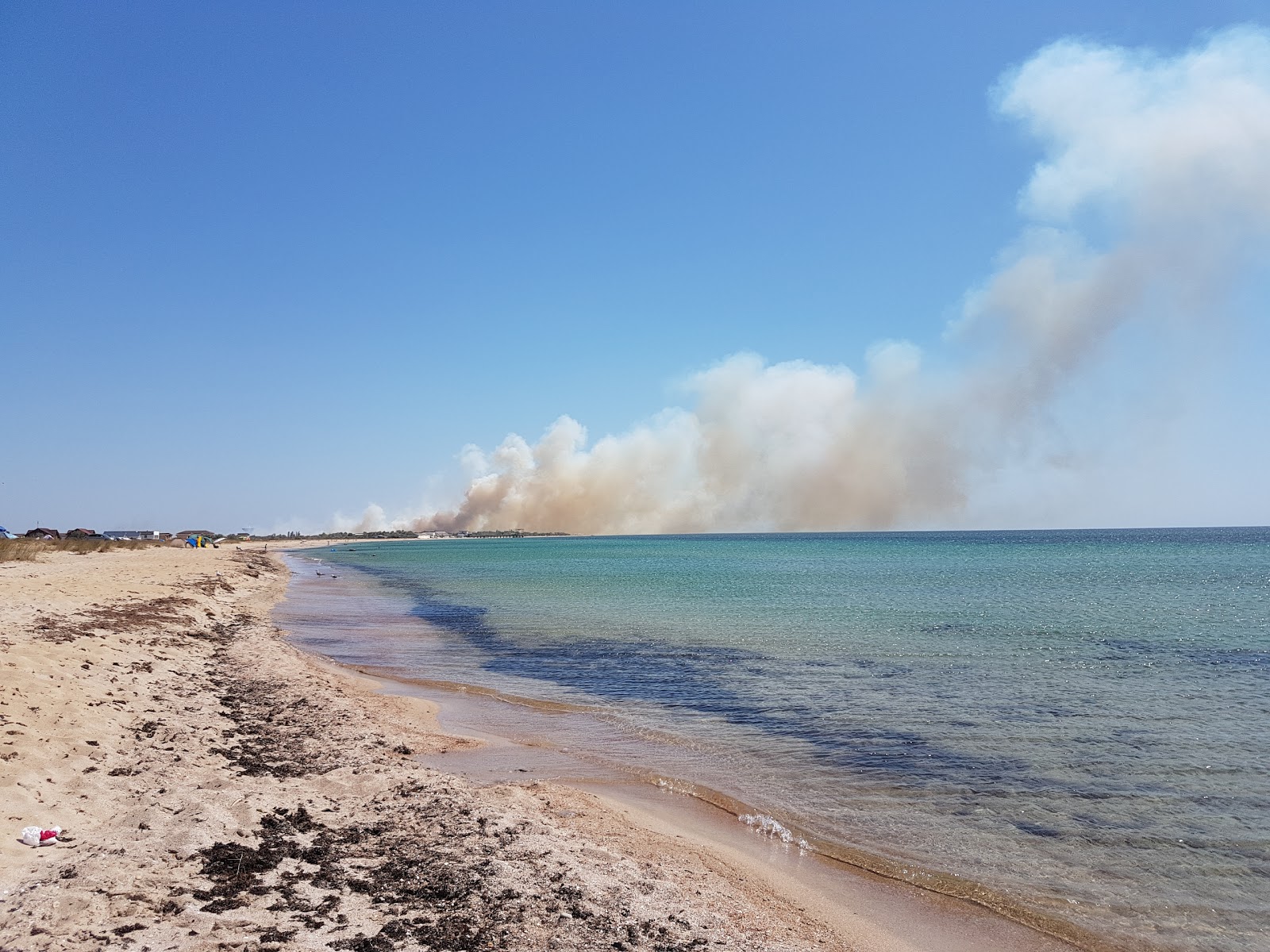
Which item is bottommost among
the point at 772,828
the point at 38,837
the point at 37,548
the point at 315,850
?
the point at 772,828

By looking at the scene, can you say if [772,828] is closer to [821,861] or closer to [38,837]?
[821,861]

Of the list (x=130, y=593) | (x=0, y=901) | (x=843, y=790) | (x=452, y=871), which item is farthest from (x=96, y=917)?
(x=130, y=593)

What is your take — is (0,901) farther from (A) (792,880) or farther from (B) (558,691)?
(B) (558,691)

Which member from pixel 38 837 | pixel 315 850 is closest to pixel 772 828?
pixel 315 850

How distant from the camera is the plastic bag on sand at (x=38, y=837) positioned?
6.91 meters

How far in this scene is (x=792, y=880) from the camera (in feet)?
25.6

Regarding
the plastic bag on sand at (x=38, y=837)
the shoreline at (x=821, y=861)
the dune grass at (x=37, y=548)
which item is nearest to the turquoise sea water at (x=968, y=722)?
the shoreline at (x=821, y=861)

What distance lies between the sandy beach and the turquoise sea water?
1.70 m

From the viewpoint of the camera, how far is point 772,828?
367 inches

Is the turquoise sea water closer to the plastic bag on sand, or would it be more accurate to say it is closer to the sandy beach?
the sandy beach

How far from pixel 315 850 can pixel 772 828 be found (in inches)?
216

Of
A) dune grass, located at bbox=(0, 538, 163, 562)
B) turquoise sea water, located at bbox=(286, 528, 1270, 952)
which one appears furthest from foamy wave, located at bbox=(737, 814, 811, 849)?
dune grass, located at bbox=(0, 538, 163, 562)

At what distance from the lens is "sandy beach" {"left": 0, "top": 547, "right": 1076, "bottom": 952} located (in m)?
5.74

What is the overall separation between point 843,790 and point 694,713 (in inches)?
200
